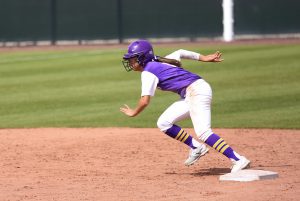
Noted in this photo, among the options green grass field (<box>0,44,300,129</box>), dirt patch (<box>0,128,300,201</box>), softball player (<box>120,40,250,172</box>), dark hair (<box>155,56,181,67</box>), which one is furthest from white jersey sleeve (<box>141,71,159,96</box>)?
green grass field (<box>0,44,300,129</box>)

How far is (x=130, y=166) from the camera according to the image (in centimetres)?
1034

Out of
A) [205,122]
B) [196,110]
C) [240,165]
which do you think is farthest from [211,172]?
[196,110]

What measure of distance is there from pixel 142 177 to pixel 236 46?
19.5 metres

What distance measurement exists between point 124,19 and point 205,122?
25.5 m

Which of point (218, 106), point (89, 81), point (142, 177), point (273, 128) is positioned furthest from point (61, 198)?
point (89, 81)

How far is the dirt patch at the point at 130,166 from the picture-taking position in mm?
8344

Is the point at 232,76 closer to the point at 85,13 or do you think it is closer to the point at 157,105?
the point at 157,105

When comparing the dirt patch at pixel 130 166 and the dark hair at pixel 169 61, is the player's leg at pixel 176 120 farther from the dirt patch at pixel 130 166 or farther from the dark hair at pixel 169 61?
the dark hair at pixel 169 61

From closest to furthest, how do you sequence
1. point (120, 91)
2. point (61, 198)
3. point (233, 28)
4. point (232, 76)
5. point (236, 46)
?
point (61, 198)
point (120, 91)
point (232, 76)
point (236, 46)
point (233, 28)

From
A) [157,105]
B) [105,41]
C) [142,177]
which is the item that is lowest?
[105,41]

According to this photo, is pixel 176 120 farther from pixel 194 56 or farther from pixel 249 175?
pixel 249 175

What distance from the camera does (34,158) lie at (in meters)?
11.1

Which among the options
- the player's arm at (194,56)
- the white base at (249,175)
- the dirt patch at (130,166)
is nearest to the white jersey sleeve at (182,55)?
the player's arm at (194,56)

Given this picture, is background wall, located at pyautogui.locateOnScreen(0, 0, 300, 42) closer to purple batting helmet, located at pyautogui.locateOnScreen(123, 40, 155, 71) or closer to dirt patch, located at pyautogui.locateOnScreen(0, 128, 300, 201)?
dirt patch, located at pyautogui.locateOnScreen(0, 128, 300, 201)
